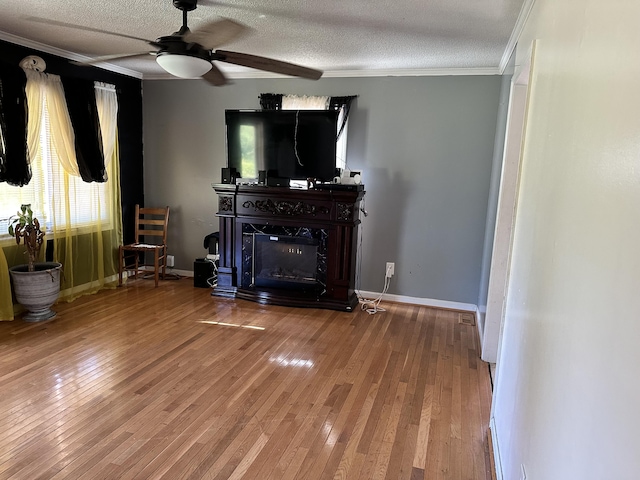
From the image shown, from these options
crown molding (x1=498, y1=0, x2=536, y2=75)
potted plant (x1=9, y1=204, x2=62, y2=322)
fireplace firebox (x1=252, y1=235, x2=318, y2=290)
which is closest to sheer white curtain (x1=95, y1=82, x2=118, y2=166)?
potted plant (x1=9, y1=204, x2=62, y2=322)

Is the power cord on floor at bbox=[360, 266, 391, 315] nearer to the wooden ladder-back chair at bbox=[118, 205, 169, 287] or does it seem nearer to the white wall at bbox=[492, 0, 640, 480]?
the wooden ladder-back chair at bbox=[118, 205, 169, 287]

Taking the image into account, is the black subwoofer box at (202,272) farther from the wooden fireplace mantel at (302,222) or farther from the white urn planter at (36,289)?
the white urn planter at (36,289)

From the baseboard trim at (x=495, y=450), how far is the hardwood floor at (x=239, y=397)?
0.19ft

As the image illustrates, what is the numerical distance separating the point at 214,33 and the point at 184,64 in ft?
0.83

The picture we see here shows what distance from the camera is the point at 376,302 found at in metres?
4.80

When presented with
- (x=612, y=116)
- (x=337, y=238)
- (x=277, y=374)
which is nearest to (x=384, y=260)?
(x=337, y=238)

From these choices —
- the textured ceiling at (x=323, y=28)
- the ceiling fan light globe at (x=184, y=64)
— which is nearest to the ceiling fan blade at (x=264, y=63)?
the ceiling fan light globe at (x=184, y=64)

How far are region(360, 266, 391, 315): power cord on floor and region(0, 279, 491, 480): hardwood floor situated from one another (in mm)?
288

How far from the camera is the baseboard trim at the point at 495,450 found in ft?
6.77

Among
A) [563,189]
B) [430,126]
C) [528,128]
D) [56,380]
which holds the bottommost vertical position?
[56,380]

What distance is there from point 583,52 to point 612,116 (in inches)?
16.1

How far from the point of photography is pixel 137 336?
143 inches

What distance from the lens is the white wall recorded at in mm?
835

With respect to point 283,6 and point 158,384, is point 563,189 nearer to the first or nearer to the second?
point 283,6
